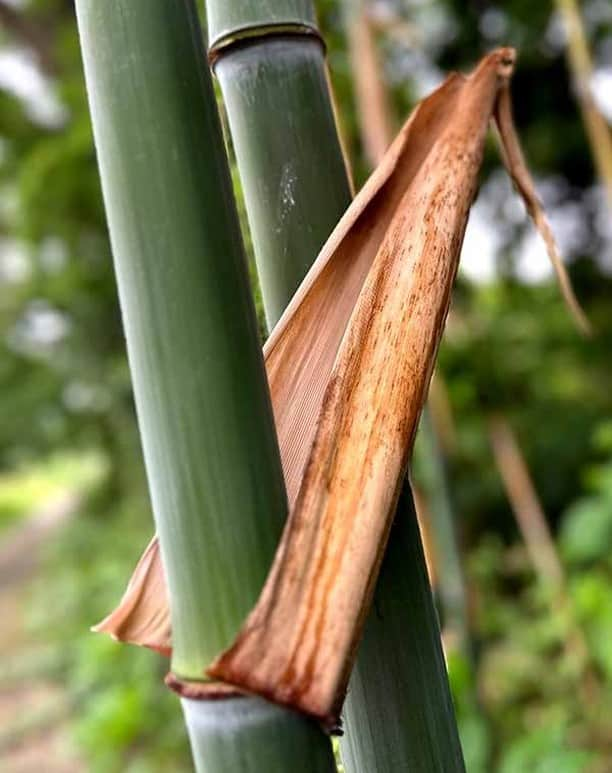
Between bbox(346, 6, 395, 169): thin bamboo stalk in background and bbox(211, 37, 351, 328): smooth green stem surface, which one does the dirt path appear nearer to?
bbox(346, 6, 395, 169): thin bamboo stalk in background

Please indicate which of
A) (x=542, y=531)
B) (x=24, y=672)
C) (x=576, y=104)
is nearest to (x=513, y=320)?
(x=576, y=104)

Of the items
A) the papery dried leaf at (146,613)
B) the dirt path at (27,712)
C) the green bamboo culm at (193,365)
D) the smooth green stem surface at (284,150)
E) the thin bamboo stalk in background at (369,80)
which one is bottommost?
the dirt path at (27,712)

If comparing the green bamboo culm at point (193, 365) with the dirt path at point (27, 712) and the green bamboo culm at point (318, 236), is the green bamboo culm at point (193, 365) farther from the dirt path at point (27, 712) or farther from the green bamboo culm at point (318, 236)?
the dirt path at point (27, 712)

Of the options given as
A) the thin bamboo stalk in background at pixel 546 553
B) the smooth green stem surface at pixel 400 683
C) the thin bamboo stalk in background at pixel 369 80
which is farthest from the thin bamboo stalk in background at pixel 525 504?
the smooth green stem surface at pixel 400 683

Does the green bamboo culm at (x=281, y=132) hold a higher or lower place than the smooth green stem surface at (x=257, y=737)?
higher

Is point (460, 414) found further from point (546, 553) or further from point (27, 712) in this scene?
point (27, 712)
